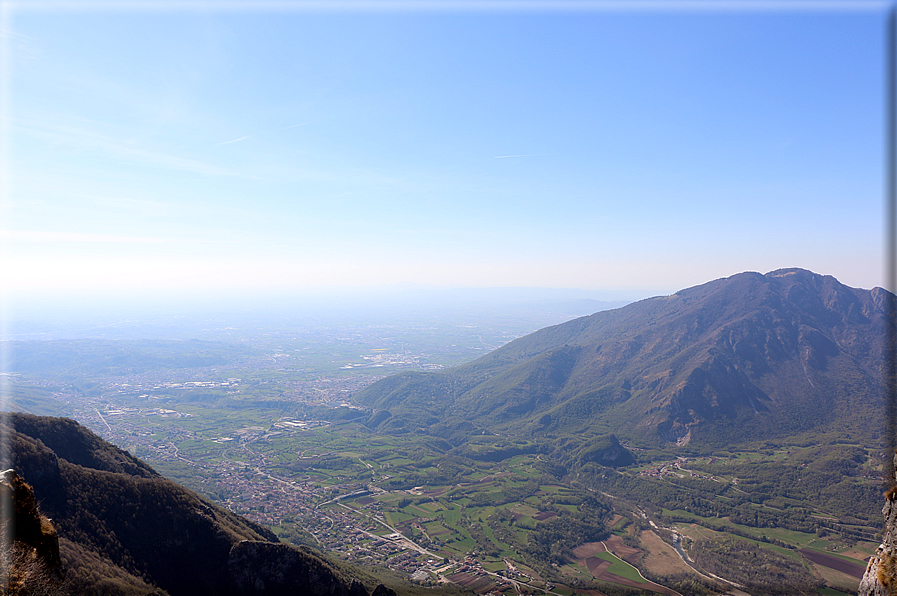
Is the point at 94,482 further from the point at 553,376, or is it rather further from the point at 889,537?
the point at 553,376

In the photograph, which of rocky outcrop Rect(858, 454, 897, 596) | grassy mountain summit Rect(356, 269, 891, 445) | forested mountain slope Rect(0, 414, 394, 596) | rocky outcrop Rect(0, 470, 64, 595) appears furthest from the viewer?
grassy mountain summit Rect(356, 269, 891, 445)

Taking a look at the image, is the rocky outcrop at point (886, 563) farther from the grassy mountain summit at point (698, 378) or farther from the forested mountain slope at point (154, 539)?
the grassy mountain summit at point (698, 378)

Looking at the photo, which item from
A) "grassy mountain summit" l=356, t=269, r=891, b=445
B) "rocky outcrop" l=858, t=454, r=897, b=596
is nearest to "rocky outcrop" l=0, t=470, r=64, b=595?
"rocky outcrop" l=858, t=454, r=897, b=596

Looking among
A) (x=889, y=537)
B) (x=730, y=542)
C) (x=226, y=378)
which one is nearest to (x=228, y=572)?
(x=889, y=537)

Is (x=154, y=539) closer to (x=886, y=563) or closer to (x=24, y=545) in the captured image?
(x=24, y=545)

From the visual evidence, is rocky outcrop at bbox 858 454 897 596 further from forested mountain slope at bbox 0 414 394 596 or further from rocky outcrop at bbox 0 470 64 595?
forested mountain slope at bbox 0 414 394 596

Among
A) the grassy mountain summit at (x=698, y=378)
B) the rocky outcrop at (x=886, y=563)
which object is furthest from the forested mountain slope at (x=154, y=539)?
the grassy mountain summit at (x=698, y=378)
